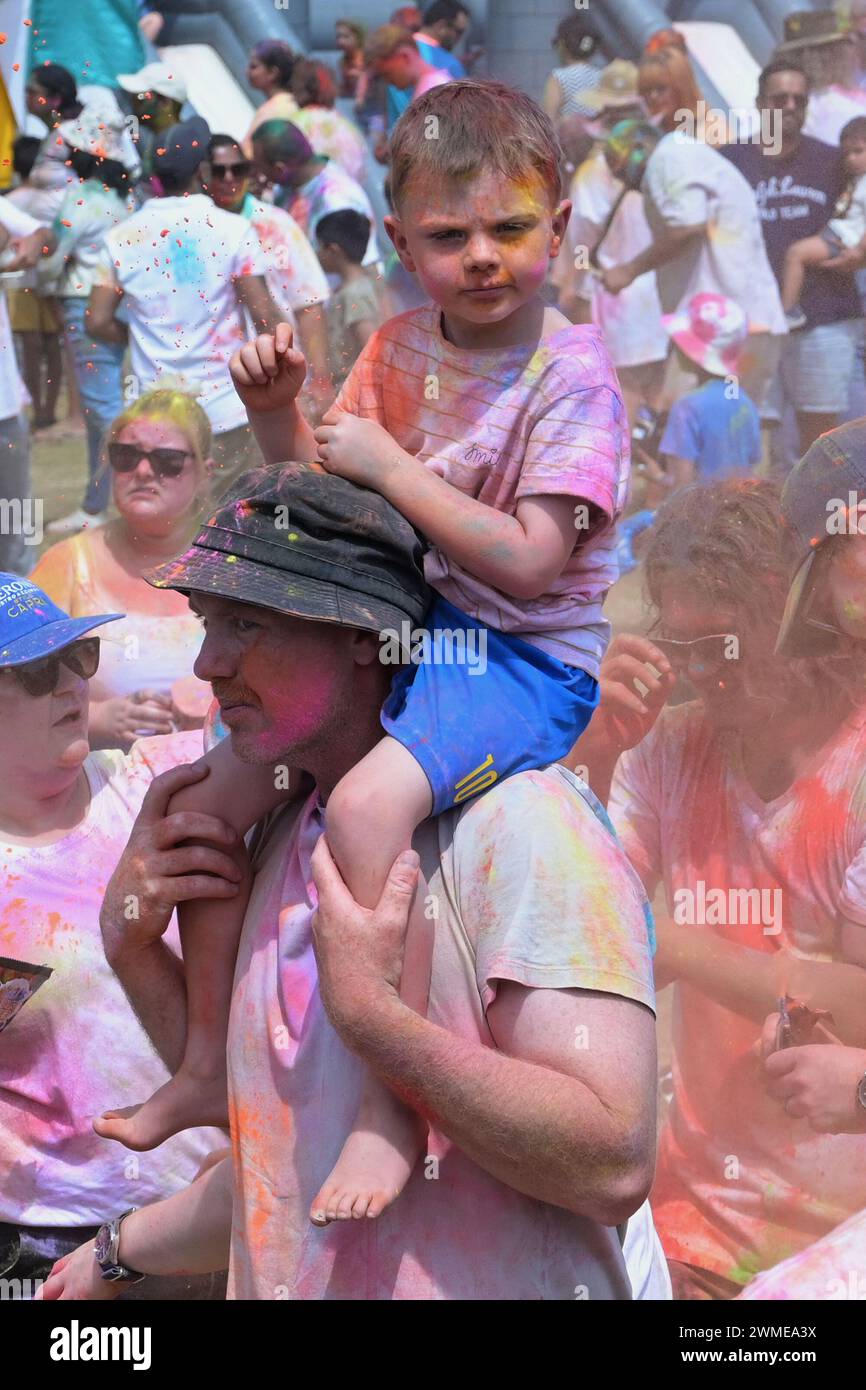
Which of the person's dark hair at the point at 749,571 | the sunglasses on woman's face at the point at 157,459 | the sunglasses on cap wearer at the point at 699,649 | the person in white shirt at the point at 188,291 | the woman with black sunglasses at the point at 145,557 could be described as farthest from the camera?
the person in white shirt at the point at 188,291

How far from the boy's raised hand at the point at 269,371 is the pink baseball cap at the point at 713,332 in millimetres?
4873

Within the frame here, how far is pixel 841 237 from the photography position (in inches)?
270

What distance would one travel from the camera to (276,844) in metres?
2.55

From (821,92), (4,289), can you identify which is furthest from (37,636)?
(821,92)

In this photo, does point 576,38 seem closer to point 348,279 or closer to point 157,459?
point 348,279

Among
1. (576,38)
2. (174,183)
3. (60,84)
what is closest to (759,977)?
(174,183)

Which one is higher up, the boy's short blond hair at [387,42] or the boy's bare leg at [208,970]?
the boy's short blond hair at [387,42]

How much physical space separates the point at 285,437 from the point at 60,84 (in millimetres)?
5359

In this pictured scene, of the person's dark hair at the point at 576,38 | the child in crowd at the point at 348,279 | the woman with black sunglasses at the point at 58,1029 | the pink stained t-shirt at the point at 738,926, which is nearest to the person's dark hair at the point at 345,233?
the child in crowd at the point at 348,279

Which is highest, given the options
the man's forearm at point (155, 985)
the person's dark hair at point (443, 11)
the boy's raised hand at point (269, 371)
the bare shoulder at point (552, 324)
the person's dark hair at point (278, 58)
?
the bare shoulder at point (552, 324)

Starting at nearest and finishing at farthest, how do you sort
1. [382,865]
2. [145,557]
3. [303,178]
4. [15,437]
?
[382,865] → [145,557] → [303,178] → [15,437]

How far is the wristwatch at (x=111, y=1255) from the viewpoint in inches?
113

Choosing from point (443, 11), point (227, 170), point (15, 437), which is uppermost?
point (443, 11)

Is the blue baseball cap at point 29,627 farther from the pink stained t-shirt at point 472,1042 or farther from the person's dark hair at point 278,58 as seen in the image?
the person's dark hair at point 278,58
